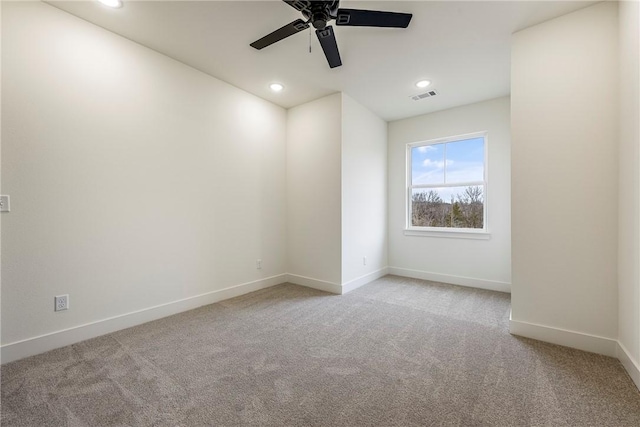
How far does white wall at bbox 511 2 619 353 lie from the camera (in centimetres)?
209

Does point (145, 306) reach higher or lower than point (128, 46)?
lower

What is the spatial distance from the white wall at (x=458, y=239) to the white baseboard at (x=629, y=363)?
179 centimetres

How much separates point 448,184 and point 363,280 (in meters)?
2.07

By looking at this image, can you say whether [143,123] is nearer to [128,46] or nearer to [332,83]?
[128,46]

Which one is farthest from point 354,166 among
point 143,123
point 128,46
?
point 128,46

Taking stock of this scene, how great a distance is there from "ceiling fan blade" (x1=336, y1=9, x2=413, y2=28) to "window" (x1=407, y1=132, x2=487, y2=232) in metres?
A: 2.70

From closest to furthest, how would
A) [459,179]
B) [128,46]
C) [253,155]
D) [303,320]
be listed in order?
[128,46], [303,320], [253,155], [459,179]

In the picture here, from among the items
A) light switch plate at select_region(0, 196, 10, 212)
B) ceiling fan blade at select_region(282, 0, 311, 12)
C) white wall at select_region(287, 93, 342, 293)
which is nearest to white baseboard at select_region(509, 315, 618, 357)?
white wall at select_region(287, 93, 342, 293)

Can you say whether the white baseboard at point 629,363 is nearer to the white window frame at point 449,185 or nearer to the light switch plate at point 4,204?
the white window frame at point 449,185

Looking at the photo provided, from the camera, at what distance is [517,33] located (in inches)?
96.3

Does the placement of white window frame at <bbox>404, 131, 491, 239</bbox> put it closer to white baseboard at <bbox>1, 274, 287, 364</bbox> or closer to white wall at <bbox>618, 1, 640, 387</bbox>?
white wall at <bbox>618, 1, 640, 387</bbox>

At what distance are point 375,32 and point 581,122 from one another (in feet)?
6.14

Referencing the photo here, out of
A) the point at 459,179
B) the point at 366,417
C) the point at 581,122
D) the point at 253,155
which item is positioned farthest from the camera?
the point at 459,179

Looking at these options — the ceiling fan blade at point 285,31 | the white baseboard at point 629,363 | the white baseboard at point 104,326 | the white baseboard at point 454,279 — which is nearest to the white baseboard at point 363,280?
the white baseboard at point 454,279
